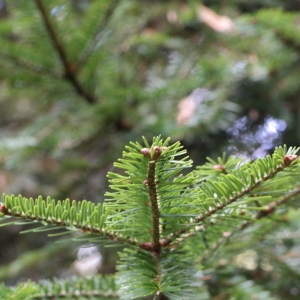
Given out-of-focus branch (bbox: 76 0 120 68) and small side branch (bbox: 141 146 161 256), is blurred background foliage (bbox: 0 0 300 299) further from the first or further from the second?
small side branch (bbox: 141 146 161 256)

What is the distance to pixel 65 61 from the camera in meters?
0.83

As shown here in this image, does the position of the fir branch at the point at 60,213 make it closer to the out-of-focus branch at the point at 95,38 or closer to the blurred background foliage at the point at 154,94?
the blurred background foliage at the point at 154,94

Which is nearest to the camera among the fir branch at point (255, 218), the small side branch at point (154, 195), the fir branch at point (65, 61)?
the small side branch at point (154, 195)

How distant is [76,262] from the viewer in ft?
4.10

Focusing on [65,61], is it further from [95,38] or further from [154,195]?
[154,195]

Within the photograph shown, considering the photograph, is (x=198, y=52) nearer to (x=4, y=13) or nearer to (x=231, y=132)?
(x=231, y=132)

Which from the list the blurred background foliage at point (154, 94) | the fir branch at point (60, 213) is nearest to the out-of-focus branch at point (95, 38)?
the blurred background foliage at point (154, 94)

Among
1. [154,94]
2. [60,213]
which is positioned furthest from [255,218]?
[154,94]

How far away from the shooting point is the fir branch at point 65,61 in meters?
0.75

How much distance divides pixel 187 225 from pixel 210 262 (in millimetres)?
139

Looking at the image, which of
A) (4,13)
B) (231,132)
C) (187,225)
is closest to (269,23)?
(231,132)

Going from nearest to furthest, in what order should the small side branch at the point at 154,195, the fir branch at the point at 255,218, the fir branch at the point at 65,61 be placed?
1. the small side branch at the point at 154,195
2. the fir branch at the point at 255,218
3. the fir branch at the point at 65,61

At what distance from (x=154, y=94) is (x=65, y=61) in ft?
0.68

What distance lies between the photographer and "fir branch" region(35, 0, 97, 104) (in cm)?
75
